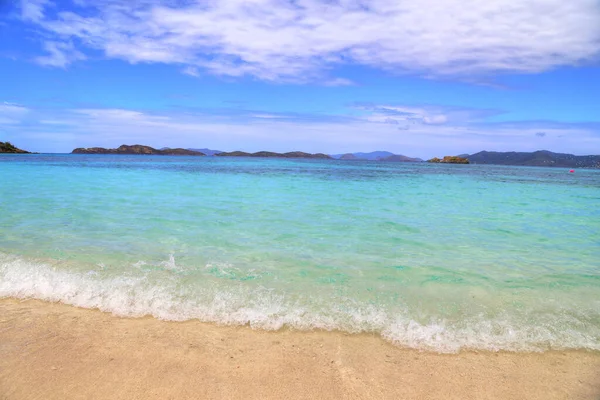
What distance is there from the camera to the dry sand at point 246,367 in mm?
3432

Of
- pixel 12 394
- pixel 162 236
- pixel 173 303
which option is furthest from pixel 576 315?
pixel 162 236

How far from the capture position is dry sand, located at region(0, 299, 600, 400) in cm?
343

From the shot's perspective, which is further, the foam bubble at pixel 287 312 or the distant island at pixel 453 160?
the distant island at pixel 453 160

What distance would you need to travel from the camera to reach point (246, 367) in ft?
12.4

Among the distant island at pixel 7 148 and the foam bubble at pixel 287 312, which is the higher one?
the distant island at pixel 7 148

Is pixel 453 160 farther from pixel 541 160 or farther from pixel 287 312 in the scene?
pixel 287 312

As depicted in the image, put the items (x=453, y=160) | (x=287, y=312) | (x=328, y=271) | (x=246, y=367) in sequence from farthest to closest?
(x=453, y=160) < (x=328, y=271) < (x=287, y=312) < (x=246, y=367)

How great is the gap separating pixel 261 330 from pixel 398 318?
6.00 ft

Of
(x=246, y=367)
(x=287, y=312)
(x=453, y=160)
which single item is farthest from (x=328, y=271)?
(x=453, y=160)

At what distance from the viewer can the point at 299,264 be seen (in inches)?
272

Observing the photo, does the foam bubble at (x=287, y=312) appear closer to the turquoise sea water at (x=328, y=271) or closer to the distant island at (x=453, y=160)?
the turquoise sea water at (x=328, y=271)

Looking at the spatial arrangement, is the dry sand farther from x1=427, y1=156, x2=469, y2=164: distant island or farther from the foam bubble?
x1=427, y1=156, x2=469, y2=164: distant island

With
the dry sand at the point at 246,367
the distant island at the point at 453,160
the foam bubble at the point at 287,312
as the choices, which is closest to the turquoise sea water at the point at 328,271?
the foam bubble at the point at 287,312

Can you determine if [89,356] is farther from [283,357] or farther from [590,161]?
[590,161]
